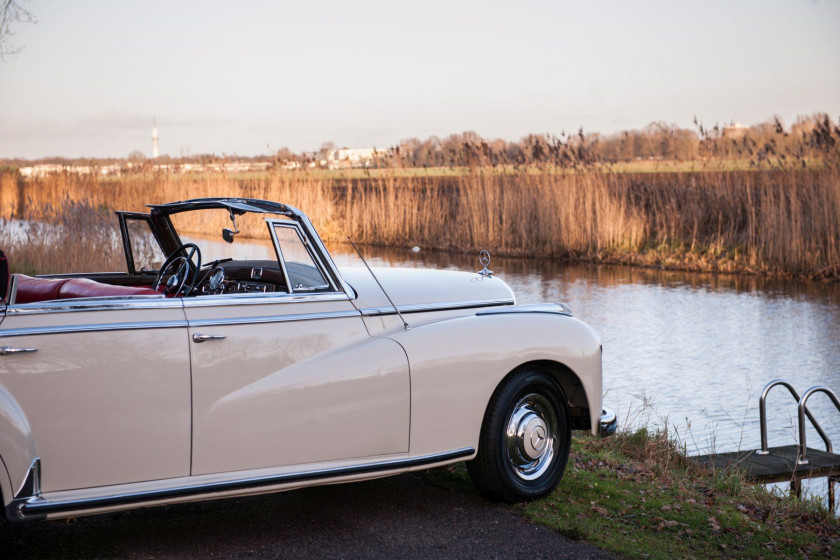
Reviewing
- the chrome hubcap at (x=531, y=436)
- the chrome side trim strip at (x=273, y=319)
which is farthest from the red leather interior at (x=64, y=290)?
the chrome hubcap at (x=531, y=436)

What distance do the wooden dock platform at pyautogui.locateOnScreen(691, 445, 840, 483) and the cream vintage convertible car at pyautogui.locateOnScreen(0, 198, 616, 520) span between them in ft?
6.97

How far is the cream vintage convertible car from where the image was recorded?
3.71m

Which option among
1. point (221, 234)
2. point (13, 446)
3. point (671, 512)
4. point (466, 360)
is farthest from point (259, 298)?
point (671, 512)

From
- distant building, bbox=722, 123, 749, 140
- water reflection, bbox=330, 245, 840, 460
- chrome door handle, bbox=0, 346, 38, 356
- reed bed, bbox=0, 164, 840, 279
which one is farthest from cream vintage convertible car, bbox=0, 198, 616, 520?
distant building, bbox=722, 123, 749, 140

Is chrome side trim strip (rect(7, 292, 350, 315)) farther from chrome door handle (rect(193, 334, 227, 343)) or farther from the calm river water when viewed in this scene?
the calm river water

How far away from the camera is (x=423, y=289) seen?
5.17m

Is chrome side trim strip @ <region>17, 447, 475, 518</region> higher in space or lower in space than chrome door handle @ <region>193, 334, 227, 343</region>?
lower

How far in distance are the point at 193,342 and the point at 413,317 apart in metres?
1.31

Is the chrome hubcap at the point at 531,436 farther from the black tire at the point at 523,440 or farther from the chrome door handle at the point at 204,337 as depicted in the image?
the chrome door handle at the point at 204,337

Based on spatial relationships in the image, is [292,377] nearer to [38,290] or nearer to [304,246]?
[304,246]

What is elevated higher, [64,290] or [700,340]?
[64,290]

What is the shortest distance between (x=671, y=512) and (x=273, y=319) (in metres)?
2.51

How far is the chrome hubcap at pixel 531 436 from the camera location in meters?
4.88

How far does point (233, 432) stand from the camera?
4062mm
